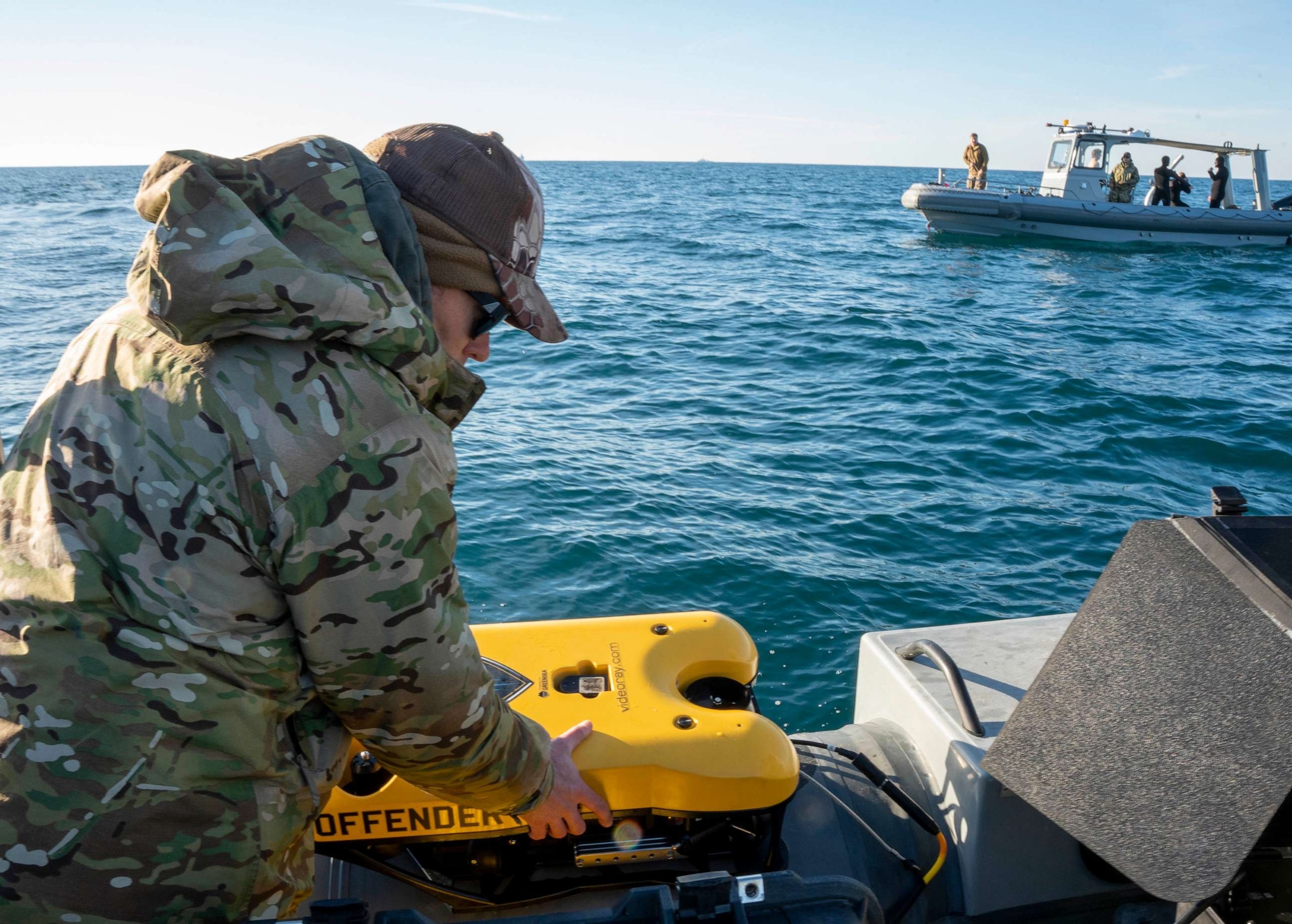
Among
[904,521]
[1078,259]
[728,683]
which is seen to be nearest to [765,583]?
[904,521]

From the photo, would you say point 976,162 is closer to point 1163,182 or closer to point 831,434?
point 1163,182

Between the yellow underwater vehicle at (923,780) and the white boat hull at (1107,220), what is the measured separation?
2319 cm

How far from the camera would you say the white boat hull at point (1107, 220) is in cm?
2330

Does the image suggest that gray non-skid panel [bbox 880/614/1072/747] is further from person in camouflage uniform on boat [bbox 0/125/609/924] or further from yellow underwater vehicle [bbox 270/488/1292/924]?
person in camouflage uniform on boat [bbox 0/125/609/924]

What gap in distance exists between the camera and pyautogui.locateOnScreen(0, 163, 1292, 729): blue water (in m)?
5.59

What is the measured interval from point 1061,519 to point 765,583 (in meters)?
2.47

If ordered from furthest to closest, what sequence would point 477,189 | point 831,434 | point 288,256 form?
1. point 831,434
2. point 477,189
3. point 288,256

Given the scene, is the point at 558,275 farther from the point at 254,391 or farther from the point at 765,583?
the point at 254,391

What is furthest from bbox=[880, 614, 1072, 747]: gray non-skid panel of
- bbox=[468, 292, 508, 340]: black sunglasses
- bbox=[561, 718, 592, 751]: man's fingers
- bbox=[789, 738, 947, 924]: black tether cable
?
bbox=[468, 292, 508, 340]: black sunglasses

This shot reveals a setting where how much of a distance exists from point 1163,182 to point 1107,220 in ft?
7.36

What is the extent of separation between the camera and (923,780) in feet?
7.70

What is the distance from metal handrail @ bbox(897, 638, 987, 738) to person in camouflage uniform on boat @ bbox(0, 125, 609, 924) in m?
1.36

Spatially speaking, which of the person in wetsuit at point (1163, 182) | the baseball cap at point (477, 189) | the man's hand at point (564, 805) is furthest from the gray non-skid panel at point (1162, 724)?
the person in wetsuit at point (1163, 182)

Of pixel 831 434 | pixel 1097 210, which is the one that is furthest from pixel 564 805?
pixel 1097 210
